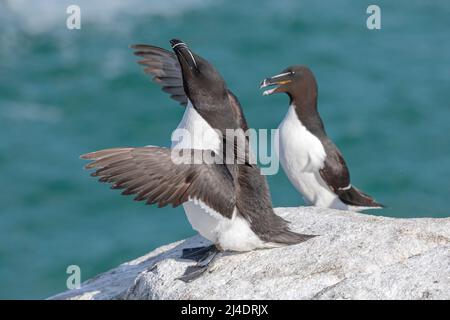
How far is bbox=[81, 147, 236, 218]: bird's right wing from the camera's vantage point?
6.41 metres

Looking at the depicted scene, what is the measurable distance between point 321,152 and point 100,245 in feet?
21.1

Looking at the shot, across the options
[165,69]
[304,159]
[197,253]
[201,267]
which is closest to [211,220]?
[201,267]

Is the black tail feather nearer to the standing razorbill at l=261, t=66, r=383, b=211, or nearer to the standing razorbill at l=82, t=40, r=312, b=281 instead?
the standing razorbill at l=261, t=66, r=383, b=211

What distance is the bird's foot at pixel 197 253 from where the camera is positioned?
718cm

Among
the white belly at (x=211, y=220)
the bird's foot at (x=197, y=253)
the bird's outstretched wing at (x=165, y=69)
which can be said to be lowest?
the bird's foot at (x=197, y=253)

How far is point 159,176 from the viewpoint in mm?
6484

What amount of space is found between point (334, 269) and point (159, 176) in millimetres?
1358

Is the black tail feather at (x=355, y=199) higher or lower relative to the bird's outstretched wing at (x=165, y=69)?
lower

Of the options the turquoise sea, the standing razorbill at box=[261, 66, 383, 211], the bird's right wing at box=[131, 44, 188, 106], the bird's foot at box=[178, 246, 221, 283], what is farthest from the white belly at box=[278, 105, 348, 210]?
the turquoise sea

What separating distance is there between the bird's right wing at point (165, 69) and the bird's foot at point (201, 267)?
1.62m

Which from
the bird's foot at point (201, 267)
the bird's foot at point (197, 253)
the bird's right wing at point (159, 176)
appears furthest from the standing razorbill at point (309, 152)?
the bird's right wing at point (159, 176)

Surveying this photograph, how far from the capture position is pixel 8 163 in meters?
17.2

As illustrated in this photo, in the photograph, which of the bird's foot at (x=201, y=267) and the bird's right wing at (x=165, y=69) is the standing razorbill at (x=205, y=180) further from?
the bird's right wing at (x=165, y=69)

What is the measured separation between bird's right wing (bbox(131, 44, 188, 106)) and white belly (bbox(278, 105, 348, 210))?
1911mm
